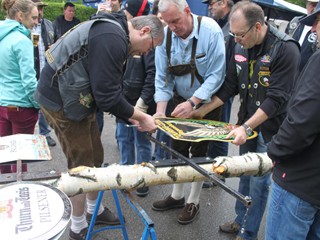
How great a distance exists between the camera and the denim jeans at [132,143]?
11.2 ft

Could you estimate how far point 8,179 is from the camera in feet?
5.26

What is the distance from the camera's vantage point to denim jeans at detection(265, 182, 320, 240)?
5.04 ft

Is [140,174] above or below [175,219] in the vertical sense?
above

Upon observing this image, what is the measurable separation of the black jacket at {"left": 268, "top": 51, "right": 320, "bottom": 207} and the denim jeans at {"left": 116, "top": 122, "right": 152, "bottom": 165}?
6.44 ft

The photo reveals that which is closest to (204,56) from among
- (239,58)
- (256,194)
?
(239,58)

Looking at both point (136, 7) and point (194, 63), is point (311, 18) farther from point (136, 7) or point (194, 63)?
point (136, 7)

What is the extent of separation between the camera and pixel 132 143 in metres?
3.59

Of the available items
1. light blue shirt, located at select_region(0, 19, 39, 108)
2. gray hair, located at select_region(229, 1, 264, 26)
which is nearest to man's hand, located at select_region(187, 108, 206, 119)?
gray hair, located at select_region(229, 1, 264, 26)

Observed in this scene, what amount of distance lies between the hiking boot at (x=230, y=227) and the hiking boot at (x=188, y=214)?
0.93ft

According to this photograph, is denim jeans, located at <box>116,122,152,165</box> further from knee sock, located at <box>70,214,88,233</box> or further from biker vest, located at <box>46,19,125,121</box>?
biker vest, located at <box>46,19,125,121</box>

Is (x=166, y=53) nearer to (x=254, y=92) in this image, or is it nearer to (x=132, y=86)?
(x=132, y=86)

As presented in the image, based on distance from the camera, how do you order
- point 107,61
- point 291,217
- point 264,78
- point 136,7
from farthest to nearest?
point 136,7, point 264,78, point 107,61, point 291,217

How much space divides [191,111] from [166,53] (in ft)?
1.82

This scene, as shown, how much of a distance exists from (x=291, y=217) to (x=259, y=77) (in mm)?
1052
